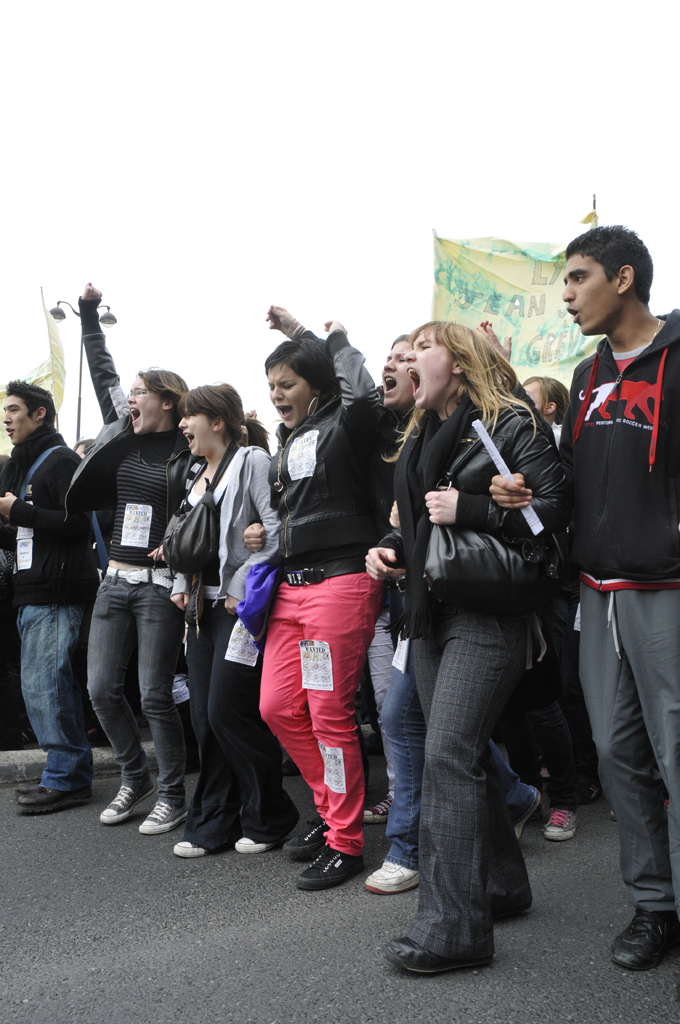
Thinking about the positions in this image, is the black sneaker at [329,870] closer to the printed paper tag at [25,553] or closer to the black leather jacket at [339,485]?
the black leather jacket at [339,485]

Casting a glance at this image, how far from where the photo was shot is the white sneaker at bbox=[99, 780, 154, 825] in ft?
13.6

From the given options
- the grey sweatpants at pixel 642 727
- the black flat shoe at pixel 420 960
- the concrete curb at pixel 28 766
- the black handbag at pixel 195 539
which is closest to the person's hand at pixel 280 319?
the black handbag at pixel 195 539

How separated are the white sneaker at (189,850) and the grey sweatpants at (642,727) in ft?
6.09

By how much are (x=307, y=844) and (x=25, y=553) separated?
7.67ft

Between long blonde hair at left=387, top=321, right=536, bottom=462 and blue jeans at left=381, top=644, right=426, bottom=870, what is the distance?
1061mm

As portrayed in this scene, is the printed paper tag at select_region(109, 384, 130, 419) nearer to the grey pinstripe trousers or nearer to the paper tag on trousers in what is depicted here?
the paper tag on trousers

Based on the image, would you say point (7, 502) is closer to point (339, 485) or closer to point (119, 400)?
point (119, 400)

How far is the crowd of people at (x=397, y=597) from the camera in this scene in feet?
8.19

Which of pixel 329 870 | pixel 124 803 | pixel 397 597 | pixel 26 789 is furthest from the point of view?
pixel 397 597

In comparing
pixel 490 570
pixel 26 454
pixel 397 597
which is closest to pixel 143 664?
Answer: pixel 397 597

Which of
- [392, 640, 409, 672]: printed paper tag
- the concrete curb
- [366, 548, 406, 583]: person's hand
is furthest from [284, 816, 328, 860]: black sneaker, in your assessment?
the concrete curb

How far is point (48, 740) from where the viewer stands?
4.55m

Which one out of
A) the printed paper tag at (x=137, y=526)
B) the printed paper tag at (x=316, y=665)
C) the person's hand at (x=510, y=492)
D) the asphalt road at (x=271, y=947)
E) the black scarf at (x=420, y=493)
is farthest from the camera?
the printed paper tag at (x=137, y=526)

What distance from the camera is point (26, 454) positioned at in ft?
16.2
